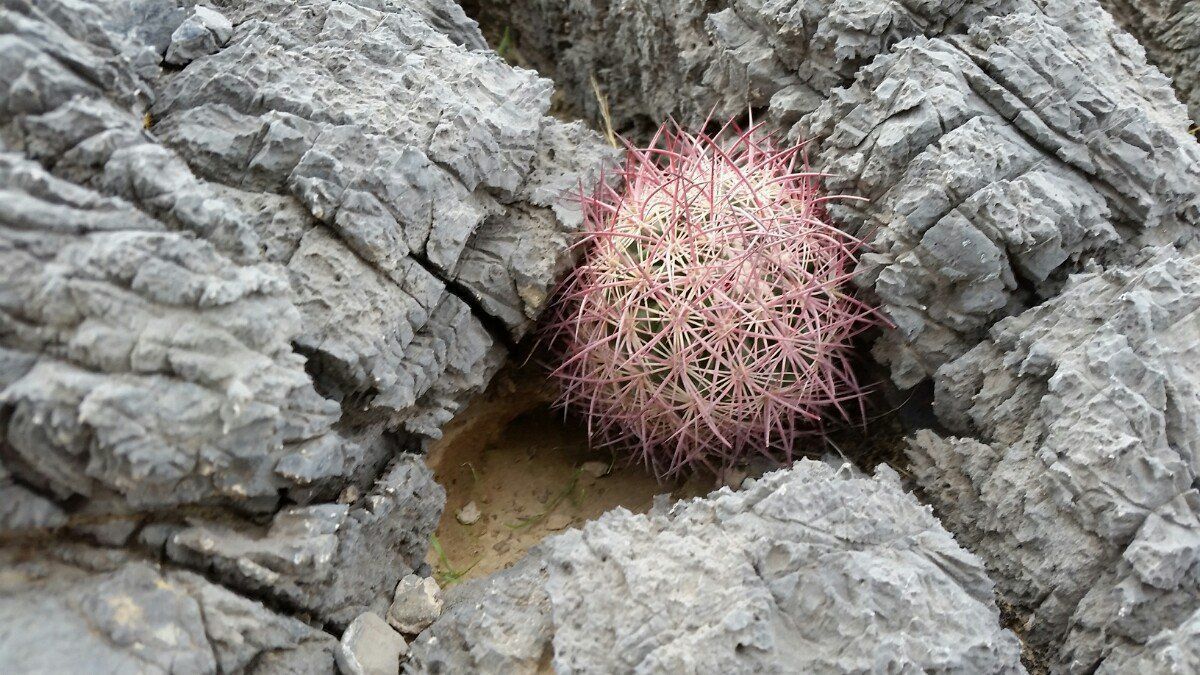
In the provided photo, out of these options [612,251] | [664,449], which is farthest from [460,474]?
[612,251]

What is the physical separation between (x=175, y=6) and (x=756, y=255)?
1.57m

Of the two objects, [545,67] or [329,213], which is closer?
[329,213]

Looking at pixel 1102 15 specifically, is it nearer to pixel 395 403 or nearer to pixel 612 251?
pixel 612 251

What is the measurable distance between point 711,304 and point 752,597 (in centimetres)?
83

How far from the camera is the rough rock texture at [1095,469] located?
1771 millimetres

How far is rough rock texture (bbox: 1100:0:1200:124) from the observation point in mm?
3180

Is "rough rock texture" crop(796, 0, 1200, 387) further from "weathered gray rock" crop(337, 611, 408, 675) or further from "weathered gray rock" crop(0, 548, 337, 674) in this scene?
"weathered gray rock" crop(0, 548, 337, 674)

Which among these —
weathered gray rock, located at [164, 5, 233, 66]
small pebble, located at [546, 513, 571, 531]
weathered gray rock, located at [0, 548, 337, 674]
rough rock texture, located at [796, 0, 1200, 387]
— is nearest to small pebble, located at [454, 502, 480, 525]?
small pebble, located at [546, 513, 571, 531]

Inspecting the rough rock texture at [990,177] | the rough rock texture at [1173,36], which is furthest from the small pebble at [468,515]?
the rough rock texture at [1173,36]

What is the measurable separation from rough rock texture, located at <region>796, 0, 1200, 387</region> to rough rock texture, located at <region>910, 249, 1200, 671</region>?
14cm

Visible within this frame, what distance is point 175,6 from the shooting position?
2.15m

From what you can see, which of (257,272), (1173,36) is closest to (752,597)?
(257,272)

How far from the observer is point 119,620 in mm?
1556

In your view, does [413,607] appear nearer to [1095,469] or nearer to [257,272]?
[257,272]
